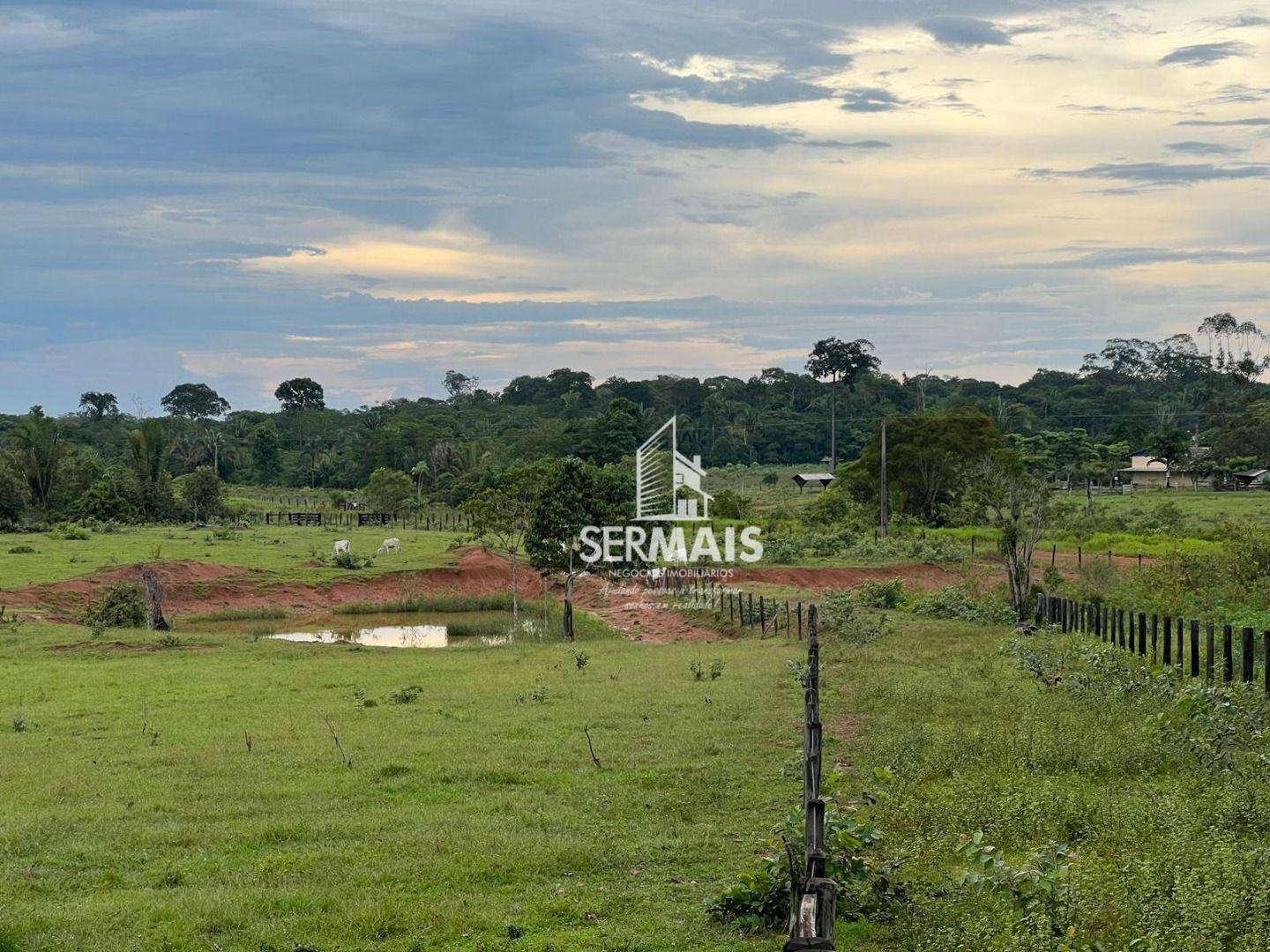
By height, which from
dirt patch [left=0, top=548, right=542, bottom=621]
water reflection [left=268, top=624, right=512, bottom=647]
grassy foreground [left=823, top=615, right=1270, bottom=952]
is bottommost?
water reflection [left=268, top=624, right=512, bottom=647]

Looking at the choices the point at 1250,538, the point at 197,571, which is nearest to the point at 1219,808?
the point at 1250,538

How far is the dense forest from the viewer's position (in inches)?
2576

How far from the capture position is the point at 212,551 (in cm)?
4700

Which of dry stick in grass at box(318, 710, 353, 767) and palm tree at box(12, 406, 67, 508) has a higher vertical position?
palm tree at box(12, 406, 67, 508)

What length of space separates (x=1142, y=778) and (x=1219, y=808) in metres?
1.84

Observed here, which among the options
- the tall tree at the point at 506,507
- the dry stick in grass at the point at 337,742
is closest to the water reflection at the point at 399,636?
the tall tree at the point at 506,507

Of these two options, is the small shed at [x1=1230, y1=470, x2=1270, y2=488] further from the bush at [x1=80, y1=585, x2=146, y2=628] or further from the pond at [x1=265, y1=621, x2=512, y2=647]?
the bush at [x1=80, y1=585, x2=146, y2=628]

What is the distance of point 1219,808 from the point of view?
880 centimetres

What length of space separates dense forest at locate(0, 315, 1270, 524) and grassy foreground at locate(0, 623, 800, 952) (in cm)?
4625

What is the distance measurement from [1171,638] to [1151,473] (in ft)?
278

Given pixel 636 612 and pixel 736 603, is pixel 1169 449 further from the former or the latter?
pixel 736 603

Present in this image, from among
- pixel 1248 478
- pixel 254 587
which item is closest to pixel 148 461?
pixel 254 587

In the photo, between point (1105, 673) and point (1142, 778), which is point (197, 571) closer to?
point (1105, 673)

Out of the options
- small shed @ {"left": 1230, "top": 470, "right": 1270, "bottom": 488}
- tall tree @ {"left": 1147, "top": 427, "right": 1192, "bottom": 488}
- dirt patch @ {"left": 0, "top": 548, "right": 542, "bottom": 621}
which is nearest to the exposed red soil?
dirt patch @ {"left": 0, "top": 548, "right": 542, "bottom": 621}
